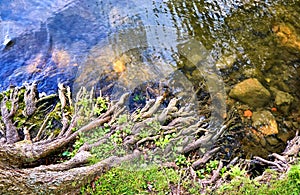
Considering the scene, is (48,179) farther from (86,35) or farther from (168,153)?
(86,35)

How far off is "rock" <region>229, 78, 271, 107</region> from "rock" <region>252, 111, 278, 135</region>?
0.18 metres

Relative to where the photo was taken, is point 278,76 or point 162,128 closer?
point 162,128

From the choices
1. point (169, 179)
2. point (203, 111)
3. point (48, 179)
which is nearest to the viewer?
point (48, 179)

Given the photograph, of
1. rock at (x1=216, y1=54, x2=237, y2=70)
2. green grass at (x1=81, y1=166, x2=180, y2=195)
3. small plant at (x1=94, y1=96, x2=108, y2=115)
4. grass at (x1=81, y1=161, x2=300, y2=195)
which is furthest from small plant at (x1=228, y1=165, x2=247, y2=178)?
small plant at (x1=94, y1=96, x2=108, y2=115)

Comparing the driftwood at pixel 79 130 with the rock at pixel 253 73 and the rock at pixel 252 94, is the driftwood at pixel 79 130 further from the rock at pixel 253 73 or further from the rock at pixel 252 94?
Answer: the rock at pixel 253 73

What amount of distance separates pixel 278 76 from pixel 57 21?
14.9ft

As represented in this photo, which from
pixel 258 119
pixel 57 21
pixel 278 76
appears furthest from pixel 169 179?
pixel 57 21

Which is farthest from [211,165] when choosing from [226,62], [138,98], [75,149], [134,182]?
[226,62]

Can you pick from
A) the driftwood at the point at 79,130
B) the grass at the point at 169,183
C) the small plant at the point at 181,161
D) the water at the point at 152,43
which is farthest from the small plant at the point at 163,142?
the water at the point at 152,43

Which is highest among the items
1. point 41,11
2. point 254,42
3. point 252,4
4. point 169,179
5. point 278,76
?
point 41,11

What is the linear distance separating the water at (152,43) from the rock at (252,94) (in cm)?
20

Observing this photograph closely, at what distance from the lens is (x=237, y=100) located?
4707mm

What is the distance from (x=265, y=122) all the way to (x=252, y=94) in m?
0.52

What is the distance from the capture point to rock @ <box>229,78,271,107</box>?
4.63 metres
